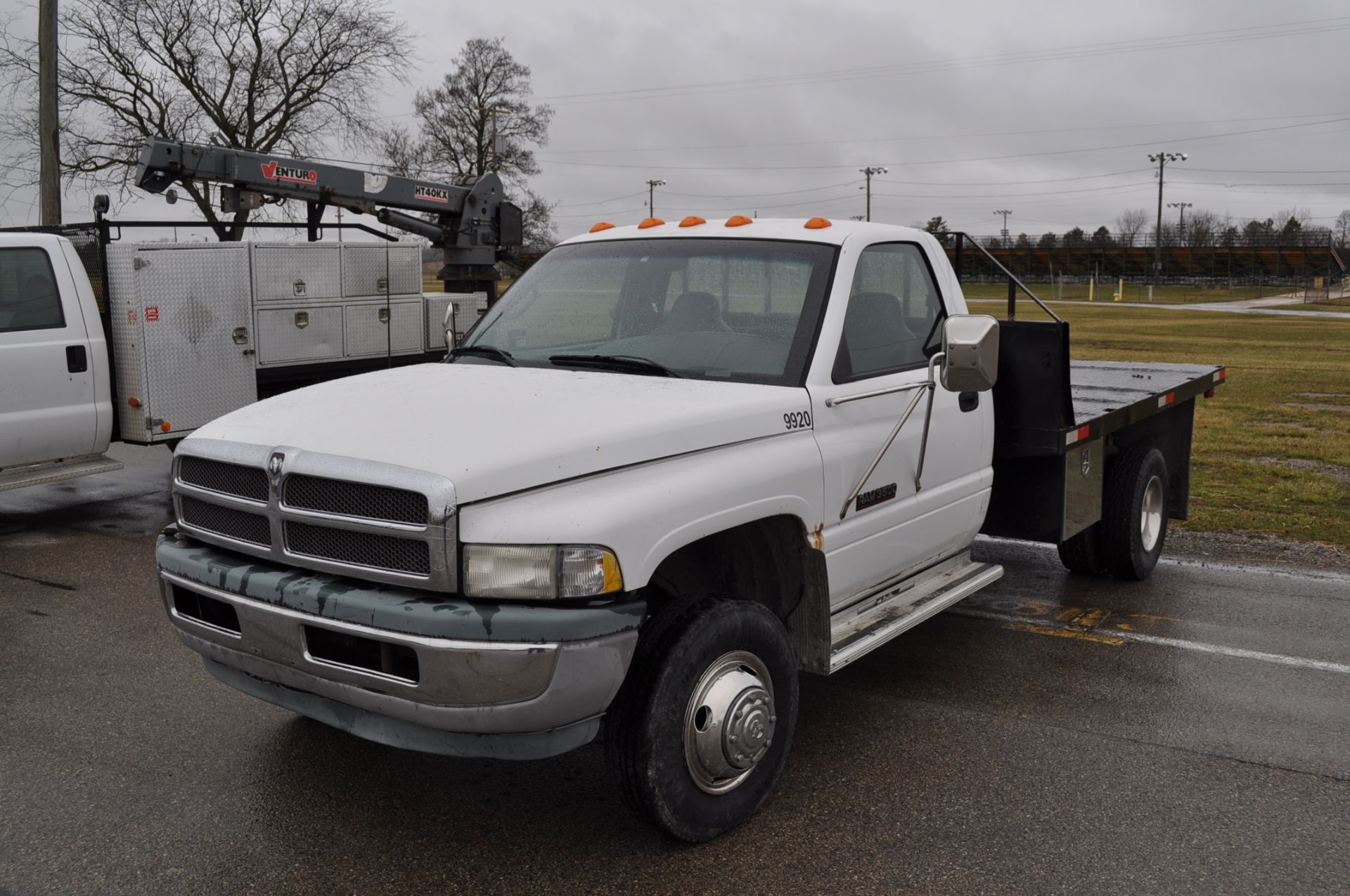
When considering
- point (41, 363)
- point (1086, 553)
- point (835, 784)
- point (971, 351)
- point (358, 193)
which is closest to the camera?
point (971, 351)

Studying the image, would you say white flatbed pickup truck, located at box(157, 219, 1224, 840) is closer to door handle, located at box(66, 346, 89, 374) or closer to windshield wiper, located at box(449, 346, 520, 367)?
windshield wiper, located at box(449, 346, 520, 367)

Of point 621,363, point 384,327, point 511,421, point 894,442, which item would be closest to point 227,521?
point 511,421

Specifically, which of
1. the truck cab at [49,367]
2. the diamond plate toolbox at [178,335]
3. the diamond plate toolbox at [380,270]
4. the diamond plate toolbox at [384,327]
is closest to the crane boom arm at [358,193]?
the diamond plate toolbox at [380,270]

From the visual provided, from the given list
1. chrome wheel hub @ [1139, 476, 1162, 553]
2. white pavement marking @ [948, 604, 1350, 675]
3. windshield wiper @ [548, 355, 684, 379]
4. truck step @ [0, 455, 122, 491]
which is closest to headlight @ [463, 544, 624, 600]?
windshield wiper @ [548, 355, 684, 379]

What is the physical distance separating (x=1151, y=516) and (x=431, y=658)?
5.36 m

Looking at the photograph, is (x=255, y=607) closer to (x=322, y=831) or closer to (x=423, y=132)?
(x=322, y=831)

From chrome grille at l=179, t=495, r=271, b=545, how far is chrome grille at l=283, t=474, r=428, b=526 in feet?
0.64

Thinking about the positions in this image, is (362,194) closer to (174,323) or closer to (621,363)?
(174,323)

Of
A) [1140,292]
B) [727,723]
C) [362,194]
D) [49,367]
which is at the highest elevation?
[362,194]

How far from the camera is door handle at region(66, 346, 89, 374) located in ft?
28.5

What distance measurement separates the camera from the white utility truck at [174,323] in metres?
8.56

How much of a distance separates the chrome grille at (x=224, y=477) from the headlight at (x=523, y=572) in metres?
0.82

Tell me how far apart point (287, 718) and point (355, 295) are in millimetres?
6329

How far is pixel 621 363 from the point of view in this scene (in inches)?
176
